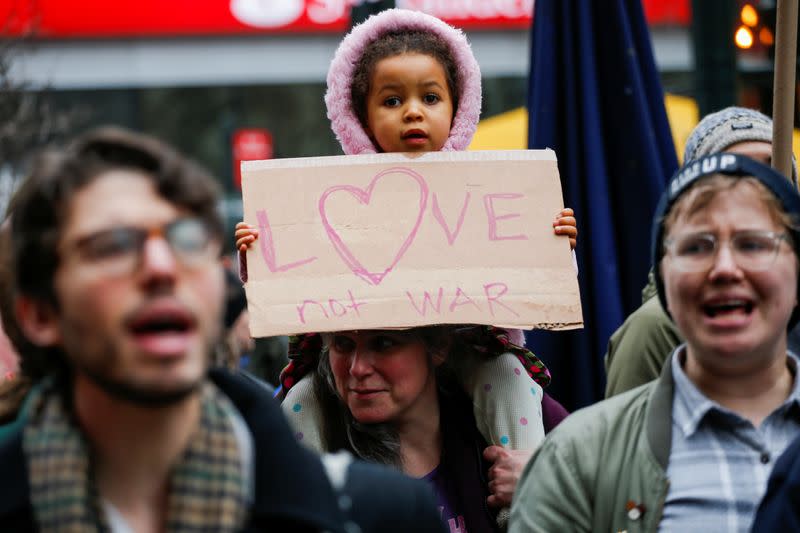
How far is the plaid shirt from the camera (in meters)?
2.71

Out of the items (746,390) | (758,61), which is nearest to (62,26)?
(758,61)

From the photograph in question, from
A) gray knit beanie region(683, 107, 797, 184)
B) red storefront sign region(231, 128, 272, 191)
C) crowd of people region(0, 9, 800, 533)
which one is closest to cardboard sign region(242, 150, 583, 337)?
crowd of people region(0, 9, 800, 533)

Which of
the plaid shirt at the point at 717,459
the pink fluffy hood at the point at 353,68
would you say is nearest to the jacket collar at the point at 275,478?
the plaid shirt at the point at 717,459

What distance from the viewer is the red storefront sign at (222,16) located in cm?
1798

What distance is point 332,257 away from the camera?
3.53 metres

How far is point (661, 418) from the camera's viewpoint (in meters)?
2.86

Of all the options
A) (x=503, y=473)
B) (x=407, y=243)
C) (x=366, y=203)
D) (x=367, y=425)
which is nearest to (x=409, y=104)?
(x=366, y=203)

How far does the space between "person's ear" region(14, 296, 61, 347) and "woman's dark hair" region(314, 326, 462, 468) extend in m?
1.46

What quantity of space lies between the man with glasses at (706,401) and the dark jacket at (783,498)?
0.57ft

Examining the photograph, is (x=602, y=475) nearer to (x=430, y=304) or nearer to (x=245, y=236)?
(x=430, y=304)

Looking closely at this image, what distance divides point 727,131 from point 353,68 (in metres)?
1.17

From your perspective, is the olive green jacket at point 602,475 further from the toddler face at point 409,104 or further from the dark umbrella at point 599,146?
the dark umbrella at point 599,146

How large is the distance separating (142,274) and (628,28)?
9.39 feet

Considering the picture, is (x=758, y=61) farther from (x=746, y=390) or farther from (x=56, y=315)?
(x=56, y=315)
